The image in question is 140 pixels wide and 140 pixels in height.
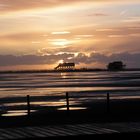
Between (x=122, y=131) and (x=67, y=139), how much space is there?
5.03 feet

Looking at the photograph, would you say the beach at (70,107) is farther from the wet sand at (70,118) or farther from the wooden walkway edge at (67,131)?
the wooden walkway edge at (67,131)

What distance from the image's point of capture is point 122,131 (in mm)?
11742

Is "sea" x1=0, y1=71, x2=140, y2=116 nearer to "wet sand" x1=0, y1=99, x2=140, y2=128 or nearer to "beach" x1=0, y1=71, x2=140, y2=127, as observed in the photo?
"beach" x1=0, y1=71, x2=140, y2=127

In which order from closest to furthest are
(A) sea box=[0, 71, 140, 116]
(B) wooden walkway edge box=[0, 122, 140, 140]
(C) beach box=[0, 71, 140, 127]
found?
(B) wooden walkway edge box=[0, 122, 140, 140]
(C) beach box=[0, 71, 140, 127]
(A) sea box=[0, 71, 140, 116]

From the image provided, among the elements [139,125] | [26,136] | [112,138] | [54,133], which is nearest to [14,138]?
[26,136]

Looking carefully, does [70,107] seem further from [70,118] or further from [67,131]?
[67,131]

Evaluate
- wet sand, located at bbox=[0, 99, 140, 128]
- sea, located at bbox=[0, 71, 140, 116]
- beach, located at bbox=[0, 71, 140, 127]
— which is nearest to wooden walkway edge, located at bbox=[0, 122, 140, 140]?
wet sand, located at bbox=[0, 99, 140, 128]

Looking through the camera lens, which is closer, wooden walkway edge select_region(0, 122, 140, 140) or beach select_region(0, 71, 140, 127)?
wooden walkway edge select_region(0, 122, 140, 140)

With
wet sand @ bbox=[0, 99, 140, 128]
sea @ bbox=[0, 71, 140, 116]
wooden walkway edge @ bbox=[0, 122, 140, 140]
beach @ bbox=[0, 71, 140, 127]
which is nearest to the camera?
wooden walkway edge @ bbox=[0, 122, 140, 140]

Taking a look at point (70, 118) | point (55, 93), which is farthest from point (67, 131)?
point (55, 93)

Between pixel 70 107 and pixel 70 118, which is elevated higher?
pixel 70 118

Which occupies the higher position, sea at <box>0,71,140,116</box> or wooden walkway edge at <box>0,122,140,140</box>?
wooden walkway edge at <box>0,122,140,140</box>

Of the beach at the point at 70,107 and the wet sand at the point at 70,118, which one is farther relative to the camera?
the beach at the point at 70,107

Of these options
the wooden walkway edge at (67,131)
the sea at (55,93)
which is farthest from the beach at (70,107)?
the wooden walkway edge at (67,131)
